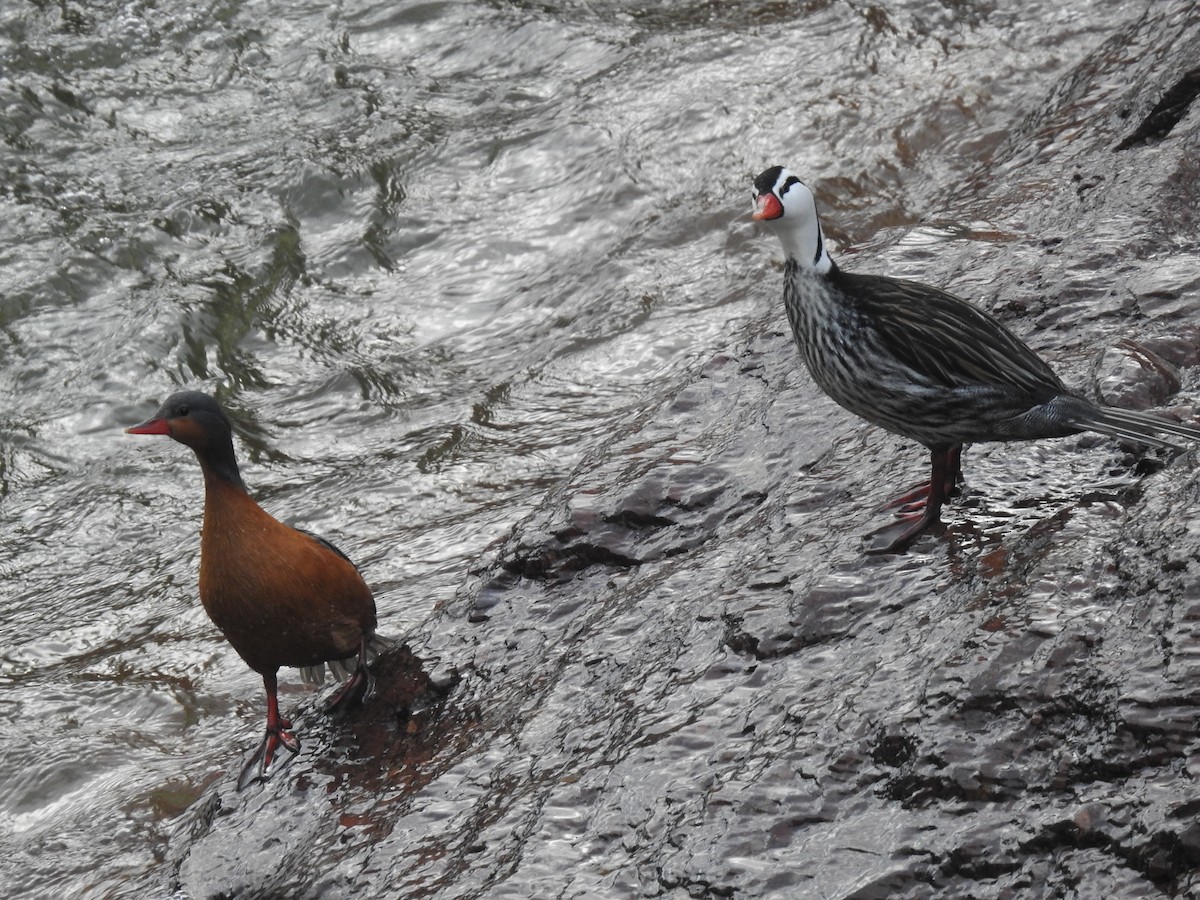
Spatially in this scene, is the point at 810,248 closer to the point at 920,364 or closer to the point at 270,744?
the point at 920,364

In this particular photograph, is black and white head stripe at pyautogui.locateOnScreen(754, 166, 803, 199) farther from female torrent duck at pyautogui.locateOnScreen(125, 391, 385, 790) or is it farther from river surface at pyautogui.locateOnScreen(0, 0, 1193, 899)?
female torrent duck at pyautogui.locateOnScreen(125, 391, 385, 790)

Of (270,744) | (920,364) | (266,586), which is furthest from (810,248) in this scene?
(270,744)

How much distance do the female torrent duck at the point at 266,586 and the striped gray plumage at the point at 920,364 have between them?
2.02 metres

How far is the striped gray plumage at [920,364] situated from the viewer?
12.9 feet

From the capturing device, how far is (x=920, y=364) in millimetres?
4016

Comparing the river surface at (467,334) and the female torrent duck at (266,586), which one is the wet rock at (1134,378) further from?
the female torrent duck at (266,586)

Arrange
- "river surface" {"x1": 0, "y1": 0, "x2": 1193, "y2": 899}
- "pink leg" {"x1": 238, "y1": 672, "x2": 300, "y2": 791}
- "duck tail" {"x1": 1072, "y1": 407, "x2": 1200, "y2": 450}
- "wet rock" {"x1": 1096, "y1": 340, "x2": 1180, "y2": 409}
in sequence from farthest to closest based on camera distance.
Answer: "pink leg" {"x1": 238, "y1": 672, "x2": 300, "y2": 791}, "wet rock" {"x1": 1096, "y1": 340, "x2": 1180, "y2": 409}, "river surface" {"x1": 0, "y1": 0, "x2": 1193, "y2": 899}, "duck tail" {"x1": 1072, "y1": 407, "x2": 1200, "y2": 450}

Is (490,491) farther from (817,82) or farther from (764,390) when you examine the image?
(817,82)

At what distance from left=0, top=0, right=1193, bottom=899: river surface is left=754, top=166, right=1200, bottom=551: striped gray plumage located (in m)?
0.30

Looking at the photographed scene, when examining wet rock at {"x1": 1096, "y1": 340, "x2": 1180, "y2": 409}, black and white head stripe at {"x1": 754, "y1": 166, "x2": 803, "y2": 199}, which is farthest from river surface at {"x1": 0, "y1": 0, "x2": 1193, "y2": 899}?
black and white head stripe at {"x1": 754, "y1": 166, "x2": 803, "y2": 199}

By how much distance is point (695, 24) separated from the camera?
11461 mm

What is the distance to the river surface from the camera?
4172mm

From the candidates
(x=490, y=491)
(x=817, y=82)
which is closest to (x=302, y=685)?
(x=490, y=491)

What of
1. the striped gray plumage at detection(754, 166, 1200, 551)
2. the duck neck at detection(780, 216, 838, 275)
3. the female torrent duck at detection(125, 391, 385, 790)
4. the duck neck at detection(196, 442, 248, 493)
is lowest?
the female torrent duck at detection(125, 391, 385, 790)
